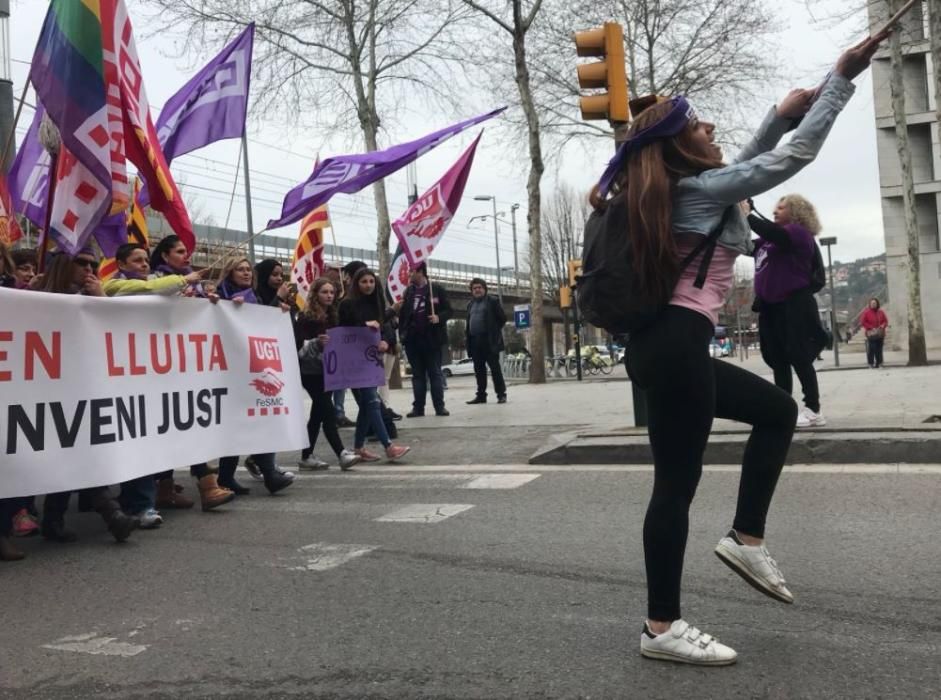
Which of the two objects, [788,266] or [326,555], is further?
[788,266]

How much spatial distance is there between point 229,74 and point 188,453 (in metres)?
3.74

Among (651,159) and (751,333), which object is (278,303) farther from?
(751,333)

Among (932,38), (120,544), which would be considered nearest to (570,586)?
(120,544)

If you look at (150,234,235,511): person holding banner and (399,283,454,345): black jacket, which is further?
(399,283,454,345): black jacket

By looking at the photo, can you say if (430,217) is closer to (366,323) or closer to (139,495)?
(366,323)

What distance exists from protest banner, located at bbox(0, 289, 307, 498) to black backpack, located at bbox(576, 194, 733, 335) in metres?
3.47

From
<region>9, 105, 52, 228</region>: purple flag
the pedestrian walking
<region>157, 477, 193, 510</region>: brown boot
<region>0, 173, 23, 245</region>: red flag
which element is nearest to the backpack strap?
<region>157, 477, 193, 510</region>: brown boot

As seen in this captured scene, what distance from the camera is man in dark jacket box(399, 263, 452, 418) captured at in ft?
36.2

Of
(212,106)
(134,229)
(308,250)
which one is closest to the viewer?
(212,106)

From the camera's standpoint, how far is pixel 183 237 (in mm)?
6551

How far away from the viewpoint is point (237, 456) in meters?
6.54

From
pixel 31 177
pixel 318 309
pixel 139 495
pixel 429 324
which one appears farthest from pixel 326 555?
pixel 429 324

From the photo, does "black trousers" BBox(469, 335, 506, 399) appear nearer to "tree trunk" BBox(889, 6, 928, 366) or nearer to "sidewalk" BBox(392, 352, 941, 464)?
"sidewalk" BBox(392, 352, 941, 464)

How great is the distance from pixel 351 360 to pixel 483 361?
489 cm
